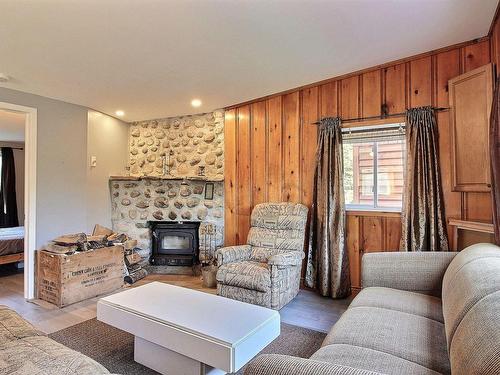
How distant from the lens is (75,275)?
3.36 m

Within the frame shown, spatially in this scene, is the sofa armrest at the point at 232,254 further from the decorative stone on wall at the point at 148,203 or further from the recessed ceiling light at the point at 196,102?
the recessed ceiling light at the point at 196,102

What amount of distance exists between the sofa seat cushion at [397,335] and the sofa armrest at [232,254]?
173cm

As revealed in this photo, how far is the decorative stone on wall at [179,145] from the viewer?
14.8 feet

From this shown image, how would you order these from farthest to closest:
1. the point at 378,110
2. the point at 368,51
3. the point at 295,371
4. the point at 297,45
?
the point at 378,110 → the point at 368,51 → the point at 297,45 → the point at 295,371

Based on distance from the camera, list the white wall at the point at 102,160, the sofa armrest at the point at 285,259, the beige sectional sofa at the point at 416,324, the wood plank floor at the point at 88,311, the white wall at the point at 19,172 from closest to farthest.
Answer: the beige sectional sofa at the point at 416,324 < the wood plank floor at the point at 88,311 < the sofa armrest at the point at 285,259 < the white wall at the point at 102,160 < the white wall at the point at 19,172

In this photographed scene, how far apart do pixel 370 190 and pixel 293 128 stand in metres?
1.18

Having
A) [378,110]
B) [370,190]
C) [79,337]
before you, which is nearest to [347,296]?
[370,190]

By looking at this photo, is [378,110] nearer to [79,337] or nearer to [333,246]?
[333,246]

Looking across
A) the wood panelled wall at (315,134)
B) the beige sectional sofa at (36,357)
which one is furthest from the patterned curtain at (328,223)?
the beige sectional sofa at (36,357)

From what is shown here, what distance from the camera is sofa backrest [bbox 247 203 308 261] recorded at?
138 inches

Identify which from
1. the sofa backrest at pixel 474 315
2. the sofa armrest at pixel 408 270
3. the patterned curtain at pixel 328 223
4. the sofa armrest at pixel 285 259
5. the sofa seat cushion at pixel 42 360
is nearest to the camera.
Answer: the sofa backrest at pixel 474 315

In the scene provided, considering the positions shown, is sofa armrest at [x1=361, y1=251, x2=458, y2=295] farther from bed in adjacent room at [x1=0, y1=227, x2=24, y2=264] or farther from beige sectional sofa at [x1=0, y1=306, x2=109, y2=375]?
bed in adjacent room at [x1=0, y1=227, x2=24, y2=264]

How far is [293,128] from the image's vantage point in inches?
153

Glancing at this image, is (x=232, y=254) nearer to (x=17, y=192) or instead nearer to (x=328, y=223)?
(x=328, y=223)
